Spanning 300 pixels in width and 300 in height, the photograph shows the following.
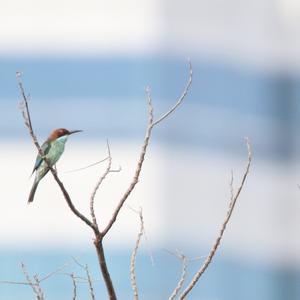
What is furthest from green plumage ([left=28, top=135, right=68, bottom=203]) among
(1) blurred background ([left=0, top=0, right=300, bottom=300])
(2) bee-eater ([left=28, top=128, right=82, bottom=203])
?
(1) blurred background ([left=0, top=0, right=300, bottom=300])

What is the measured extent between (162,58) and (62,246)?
8.21ft

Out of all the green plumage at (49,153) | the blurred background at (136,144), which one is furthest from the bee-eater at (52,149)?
the blurred background at (136,144)

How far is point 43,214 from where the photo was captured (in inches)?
695

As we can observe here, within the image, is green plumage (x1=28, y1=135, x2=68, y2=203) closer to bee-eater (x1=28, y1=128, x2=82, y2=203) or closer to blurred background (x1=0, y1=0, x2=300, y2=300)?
bee-eater (x1=28, y1=128, x2=82, y2=203)

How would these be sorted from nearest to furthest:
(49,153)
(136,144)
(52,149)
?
(49,153) < (52,149) < (136,144)

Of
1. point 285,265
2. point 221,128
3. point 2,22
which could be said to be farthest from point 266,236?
point 2,22

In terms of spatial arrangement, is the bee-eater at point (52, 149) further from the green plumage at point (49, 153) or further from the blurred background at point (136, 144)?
the blurred background at point (136, 144)

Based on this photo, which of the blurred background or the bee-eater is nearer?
the bee-eater

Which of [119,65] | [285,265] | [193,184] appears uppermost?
[119,65]

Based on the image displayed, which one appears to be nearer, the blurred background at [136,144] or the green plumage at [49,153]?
the green plumage at [49,153]

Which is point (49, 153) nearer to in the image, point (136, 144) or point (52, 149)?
point (52, 149)

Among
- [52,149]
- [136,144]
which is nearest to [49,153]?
[52,149]

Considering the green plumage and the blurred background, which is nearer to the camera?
the green plumage

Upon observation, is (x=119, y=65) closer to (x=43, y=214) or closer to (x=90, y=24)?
(x=90, y=24)
